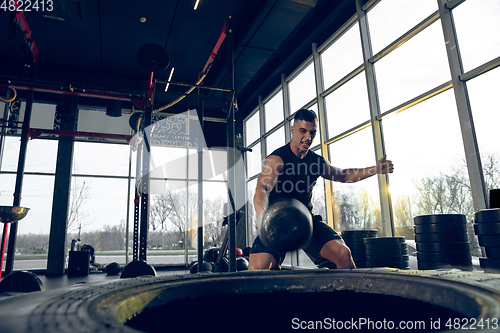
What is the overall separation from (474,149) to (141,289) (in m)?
3.98

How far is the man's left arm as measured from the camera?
235 cm

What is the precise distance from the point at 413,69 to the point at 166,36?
4.50 meters

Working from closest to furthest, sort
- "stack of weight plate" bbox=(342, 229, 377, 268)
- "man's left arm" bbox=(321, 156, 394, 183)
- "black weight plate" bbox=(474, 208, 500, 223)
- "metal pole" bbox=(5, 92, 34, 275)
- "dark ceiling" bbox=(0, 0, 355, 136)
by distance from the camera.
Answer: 1. "man's left arm" bbox=(321, 156, 394, 183)
2. "black weight plate" bbox=(474, 208, 500, 223)
3. "metal pole" bbox=(5, 92, 34, 275)
4. "stack of weight plate" bbox=(342, 229, 377, 268)
5. "dark ceiling" bbox=(0, 0, 355, 136)

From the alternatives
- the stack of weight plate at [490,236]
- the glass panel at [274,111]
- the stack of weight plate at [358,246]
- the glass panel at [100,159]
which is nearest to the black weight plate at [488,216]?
the stack of weight plate at [490,236]

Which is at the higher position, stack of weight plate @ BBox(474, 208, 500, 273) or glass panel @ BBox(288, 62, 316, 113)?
glass panel @ BBox(288, 62, 316, 113)

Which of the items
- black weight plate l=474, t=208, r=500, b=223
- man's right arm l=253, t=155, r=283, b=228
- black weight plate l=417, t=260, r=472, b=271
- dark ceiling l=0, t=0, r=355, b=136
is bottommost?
black weight plate l=417, t=260, r=472, b=271

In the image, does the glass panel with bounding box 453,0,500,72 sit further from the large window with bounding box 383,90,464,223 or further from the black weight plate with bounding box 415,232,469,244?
the black weight plate with bounding box 415,232,469,244

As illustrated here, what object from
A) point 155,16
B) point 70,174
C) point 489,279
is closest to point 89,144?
point 70,174

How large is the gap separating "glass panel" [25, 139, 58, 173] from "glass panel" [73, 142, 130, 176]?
479 millimetres

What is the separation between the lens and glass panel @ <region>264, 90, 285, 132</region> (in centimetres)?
781

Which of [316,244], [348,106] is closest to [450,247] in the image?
[316,244]

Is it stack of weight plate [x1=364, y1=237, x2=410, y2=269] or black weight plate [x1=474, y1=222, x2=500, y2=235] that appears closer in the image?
black weight plate [x1=474, y1=222, x2=500, y2=235]

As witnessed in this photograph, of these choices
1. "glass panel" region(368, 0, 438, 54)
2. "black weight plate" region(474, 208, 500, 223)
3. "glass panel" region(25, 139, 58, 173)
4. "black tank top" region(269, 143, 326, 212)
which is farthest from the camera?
"glass panel" region(25, 139, 58, 173)

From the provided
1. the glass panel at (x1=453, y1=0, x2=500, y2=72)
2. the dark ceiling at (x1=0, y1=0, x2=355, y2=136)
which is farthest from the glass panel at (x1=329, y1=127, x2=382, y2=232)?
the dark ceiling at (x1=0, y1=0, x2=355, y2=136)
